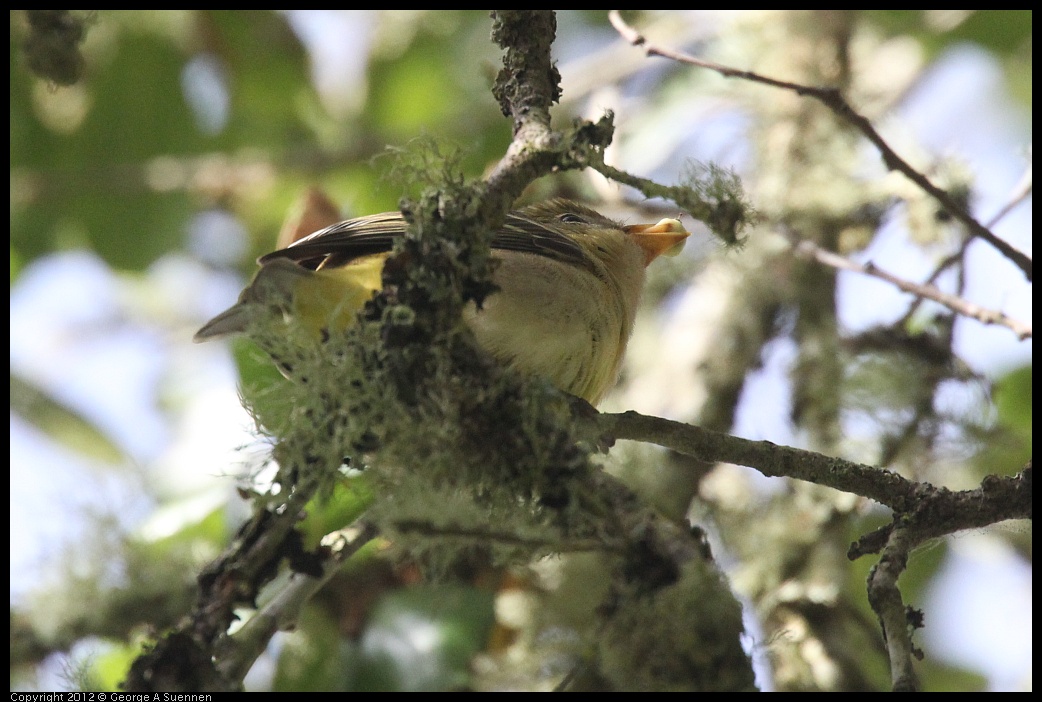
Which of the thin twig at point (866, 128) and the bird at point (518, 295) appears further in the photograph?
the bird at point (518, 295)

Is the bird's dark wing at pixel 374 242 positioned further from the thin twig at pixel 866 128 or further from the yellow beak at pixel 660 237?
the thin twig at pixel 866 128

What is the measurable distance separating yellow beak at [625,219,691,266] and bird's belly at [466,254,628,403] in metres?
0.54

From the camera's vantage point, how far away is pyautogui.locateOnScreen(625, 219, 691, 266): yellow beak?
13.0ft

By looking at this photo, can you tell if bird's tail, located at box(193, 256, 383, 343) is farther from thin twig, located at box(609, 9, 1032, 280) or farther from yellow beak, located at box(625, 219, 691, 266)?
yellow beak, located at box(625, 219, 691, 266)

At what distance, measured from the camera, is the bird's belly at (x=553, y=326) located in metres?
3.10

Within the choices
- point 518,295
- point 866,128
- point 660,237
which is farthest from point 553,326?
point 866,128

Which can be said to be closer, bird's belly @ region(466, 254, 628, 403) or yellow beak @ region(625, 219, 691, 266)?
bird's belly @ region(466, 254, 628, 403)

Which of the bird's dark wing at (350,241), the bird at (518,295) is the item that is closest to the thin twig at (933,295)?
the bird at (518,295)

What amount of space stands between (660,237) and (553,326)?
968 millimetres

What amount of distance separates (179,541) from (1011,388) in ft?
12.7

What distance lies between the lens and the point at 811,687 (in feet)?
12.6

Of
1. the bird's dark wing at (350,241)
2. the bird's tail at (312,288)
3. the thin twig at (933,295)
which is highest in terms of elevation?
the thin twig at (933,295)

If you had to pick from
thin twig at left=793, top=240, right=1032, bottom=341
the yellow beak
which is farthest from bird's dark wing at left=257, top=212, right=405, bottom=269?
thin twig at left=793, top=240, right=1032, bottom=341

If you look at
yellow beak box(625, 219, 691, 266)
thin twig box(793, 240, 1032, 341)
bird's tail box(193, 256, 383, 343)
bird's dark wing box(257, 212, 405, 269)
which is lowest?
bird's tail box(193, 256, 383, 343)
